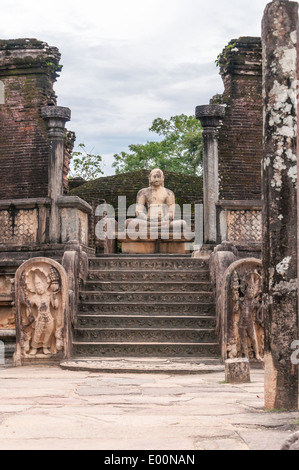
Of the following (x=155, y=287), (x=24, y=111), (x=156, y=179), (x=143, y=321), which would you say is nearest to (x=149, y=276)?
(x=155, y=287)

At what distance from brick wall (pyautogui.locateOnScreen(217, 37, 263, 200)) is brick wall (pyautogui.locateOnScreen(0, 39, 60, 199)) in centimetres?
364

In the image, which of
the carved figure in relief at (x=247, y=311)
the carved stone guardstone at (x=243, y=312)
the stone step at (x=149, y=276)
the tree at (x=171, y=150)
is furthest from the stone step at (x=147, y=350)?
the tree at (x=171, y=150)

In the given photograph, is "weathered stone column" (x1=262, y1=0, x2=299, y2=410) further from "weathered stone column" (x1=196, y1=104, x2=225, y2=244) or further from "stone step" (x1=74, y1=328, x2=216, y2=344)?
"weathered stone column" (x1=196, y1=104, x2=225, y2=244)

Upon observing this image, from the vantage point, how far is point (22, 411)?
17.7 feet

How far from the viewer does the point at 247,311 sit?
9.17m

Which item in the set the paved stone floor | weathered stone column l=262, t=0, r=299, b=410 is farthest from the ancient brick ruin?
the paved stone floor

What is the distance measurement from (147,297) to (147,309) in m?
0.30

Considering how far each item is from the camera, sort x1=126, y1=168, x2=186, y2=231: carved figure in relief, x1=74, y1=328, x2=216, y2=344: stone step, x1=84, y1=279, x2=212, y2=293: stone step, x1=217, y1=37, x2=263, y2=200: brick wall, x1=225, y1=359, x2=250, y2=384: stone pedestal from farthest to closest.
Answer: x1=217, y1=37, x2=263, y2=200: brick wall, x1=126, y1=168, x2=186, y2=231: carved figure in relief, x1=84, y1=279, x2=212, y2=293: stone step, x1=74, y1=328, x2=216, y2=344: stone step, x1=225, y1=359, x2=250, y2=384: stone pedestal

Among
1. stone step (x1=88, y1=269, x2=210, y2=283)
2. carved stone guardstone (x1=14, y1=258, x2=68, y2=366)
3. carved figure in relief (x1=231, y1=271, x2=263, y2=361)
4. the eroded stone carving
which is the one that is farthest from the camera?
the eroded stone carving

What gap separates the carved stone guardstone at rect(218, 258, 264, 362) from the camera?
9.19 meters

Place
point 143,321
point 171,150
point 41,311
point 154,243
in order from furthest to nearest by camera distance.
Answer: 1. point 171,150
2. point 154,243
3. point 143,321
4. point 41,311

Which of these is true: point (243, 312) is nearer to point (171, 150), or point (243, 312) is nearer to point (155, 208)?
point (155, 208)

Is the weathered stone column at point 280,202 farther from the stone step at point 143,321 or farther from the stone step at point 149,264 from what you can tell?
the stone step at point 149,264
